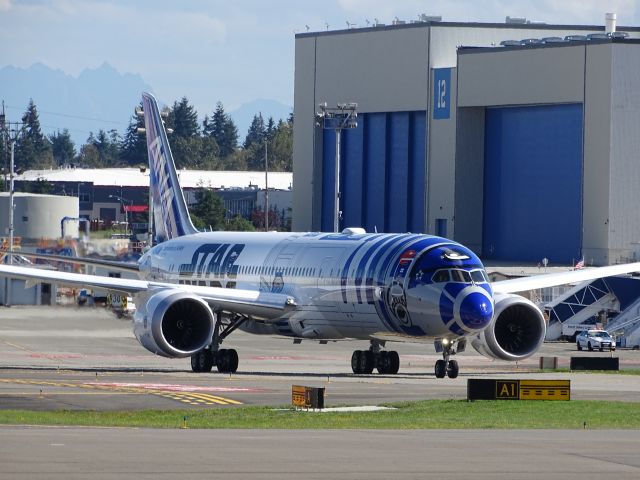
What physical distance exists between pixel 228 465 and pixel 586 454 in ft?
19.6

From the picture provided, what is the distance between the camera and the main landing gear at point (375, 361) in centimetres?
4872

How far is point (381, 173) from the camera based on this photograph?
122 metres

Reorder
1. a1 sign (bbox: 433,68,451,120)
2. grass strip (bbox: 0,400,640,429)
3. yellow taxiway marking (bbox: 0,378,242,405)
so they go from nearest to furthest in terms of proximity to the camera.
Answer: grass strip (bbox: 0,400,640,429), yellow taxiway marking (bbox: 0,378,242,405), a1 sign (bbox: 433,68,451,120)

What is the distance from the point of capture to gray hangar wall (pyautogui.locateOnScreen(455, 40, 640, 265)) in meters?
100

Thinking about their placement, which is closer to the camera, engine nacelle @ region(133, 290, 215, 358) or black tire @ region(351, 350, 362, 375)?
engine nacelle @ region(133, 290, 215, 358)

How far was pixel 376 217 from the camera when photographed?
12312 cm

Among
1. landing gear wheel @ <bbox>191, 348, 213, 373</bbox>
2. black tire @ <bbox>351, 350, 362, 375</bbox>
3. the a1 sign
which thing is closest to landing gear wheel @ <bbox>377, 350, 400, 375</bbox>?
black tire @ <bbox>351, 350, 362, 375</bbox>

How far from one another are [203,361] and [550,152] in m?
61.3

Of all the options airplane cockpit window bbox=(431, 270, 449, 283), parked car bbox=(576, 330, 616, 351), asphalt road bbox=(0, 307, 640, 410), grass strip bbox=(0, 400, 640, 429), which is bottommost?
parked car bbox=(576, 330, 616, 351)

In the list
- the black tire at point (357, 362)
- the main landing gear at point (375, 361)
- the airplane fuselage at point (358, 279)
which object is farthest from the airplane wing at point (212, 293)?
the main landing gear at point (375, 361)

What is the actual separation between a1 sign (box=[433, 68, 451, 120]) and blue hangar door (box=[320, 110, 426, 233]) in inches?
105

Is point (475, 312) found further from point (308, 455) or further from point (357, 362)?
point (308, 455)

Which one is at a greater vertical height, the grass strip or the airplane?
the airplane

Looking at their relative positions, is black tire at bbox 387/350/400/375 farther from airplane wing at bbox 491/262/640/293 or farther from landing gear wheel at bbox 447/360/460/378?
airplane wing at bbox 491/262/640/293
